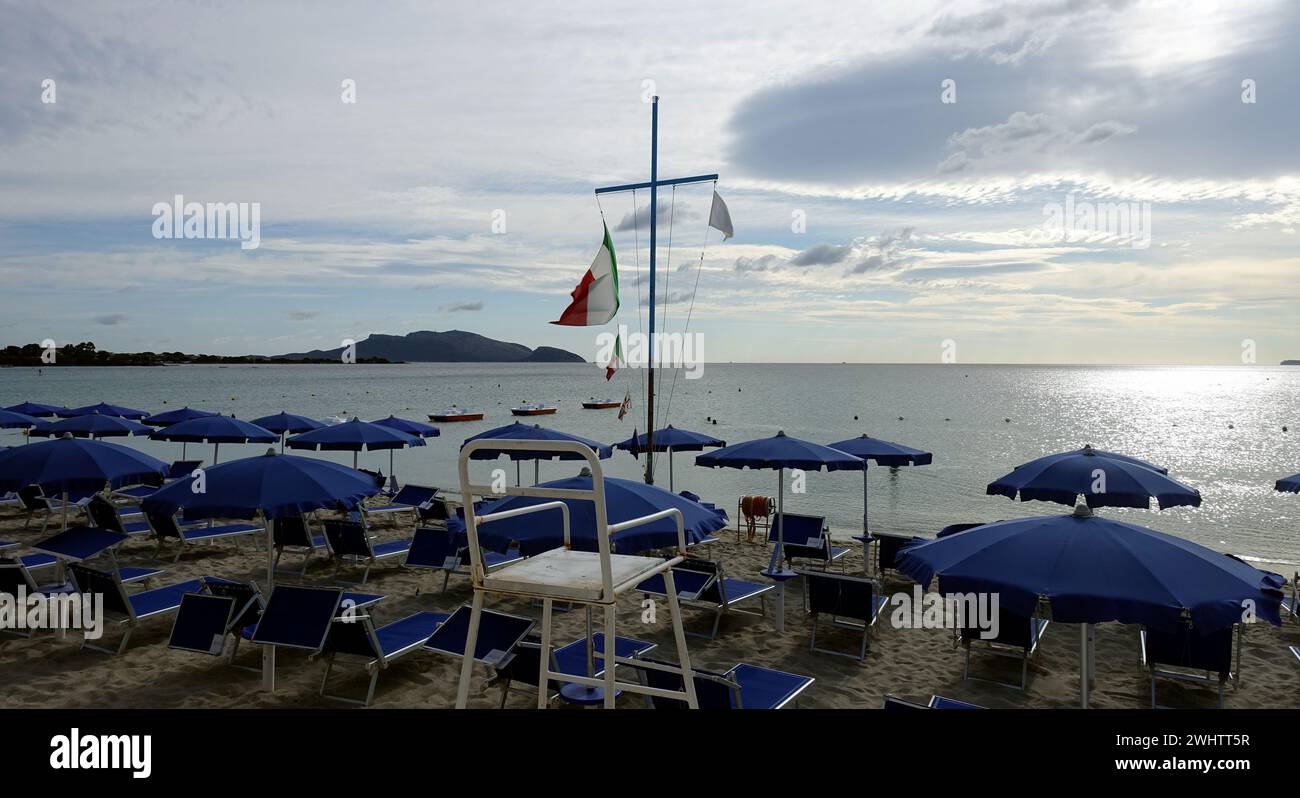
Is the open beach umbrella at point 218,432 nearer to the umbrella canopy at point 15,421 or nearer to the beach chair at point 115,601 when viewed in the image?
the umbrella canopy at point 15,421

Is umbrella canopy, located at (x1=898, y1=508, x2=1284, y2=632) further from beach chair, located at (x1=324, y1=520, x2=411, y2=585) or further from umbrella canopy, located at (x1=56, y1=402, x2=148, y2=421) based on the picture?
umbrella canopy, located at (x1=56, y1=402, x2=148, y2=421)

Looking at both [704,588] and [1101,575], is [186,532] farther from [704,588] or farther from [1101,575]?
[1101,575]

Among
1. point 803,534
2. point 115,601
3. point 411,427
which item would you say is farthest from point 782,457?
point 411,427

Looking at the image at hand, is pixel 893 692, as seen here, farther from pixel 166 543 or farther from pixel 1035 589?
pixel 166 543

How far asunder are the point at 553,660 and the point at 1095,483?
599 centimetres

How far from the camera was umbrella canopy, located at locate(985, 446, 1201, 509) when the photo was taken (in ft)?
25.5

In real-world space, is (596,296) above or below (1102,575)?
above

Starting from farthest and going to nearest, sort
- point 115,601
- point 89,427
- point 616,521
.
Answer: point 89,427, point 115,601, point 616,521

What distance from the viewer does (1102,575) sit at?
370 cm

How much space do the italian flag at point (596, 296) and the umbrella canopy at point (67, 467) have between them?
5.08 m

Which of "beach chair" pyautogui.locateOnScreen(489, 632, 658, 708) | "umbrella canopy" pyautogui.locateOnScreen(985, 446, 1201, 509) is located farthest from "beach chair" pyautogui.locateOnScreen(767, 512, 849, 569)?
"beach chair" pyautogui.locateOnScreen(489, 632, 658, 708)

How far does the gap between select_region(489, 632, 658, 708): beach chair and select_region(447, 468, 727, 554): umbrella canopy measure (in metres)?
0.64

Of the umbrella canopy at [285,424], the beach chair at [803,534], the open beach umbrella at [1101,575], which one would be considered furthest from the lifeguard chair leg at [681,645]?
the umbrella canopy at [285,424]

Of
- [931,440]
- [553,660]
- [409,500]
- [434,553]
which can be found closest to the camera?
[553,660]
